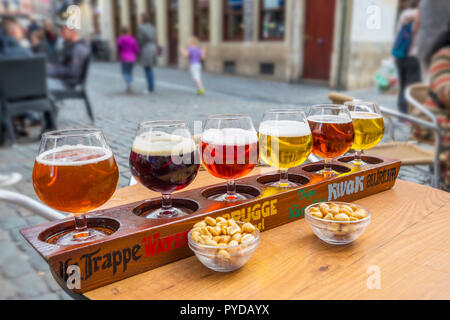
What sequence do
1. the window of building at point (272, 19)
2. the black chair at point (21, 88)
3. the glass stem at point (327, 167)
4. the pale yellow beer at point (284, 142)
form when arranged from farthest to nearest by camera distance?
the window of building at point (272, 19), the black chair at point (21, 88), the glass stem at point (327, 167), the pale yellow beer at point (284, 142)

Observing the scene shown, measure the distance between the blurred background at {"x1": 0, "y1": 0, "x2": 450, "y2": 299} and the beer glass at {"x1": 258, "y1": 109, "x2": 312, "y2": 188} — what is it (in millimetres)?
291

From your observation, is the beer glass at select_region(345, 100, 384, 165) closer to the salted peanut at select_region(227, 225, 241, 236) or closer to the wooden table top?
the wooden table top

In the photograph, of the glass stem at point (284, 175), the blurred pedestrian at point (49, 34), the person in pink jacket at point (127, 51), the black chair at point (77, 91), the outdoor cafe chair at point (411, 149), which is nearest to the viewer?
the glass stem at point (284, 175)

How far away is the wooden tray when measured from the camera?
0.86 meters

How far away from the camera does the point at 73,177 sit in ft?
3.04

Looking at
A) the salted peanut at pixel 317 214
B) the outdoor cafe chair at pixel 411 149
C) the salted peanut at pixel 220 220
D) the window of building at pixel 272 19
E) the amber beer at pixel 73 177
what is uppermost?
the window of building at pixel 272 19

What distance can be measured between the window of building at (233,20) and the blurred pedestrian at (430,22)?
11.2 metres

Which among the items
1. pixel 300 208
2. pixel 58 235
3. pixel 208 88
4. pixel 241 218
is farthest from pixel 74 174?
pixel 208 88

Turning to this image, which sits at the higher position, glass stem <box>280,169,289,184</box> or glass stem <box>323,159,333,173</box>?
glass stem <box>280,169,289,184</box>

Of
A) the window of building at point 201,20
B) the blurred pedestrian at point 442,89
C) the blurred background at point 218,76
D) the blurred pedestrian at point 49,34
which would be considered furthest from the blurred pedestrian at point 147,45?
the blurred pedestrian at point 442,89

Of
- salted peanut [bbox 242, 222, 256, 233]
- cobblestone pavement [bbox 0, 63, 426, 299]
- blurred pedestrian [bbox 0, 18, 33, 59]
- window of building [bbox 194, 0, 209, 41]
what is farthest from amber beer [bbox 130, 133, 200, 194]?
window of building [bbox 194, 0, 209, 41]

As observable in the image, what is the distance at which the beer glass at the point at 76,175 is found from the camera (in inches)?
36.4

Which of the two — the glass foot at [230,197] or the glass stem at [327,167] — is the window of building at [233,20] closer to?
the glass stem at [327,167]
